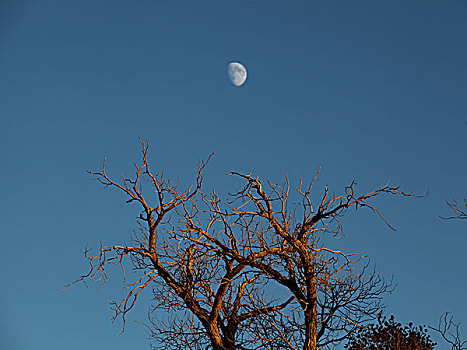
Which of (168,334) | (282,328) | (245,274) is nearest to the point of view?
(282,328)

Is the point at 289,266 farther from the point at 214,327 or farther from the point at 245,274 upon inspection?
the point at 214,327

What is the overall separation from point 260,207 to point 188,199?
1.23m

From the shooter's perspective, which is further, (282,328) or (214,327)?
(214,327)

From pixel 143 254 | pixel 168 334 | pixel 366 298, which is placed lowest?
pixel 366 298

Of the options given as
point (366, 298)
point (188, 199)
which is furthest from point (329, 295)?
point (188, 199)

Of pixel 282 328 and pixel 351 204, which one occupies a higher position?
pixel 351 204

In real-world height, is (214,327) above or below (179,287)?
below

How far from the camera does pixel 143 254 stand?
7.57 metres

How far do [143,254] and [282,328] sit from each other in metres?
1.89

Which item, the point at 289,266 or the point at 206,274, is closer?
the point at 289,266

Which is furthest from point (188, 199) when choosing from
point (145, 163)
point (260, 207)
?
point (260, 207)

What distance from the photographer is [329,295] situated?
6969mm

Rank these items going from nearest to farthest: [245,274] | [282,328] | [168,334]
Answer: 1. [282,328]
2. [245,274]
3. [168,334]

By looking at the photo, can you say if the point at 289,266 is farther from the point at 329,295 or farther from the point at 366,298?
the point at 366,298
